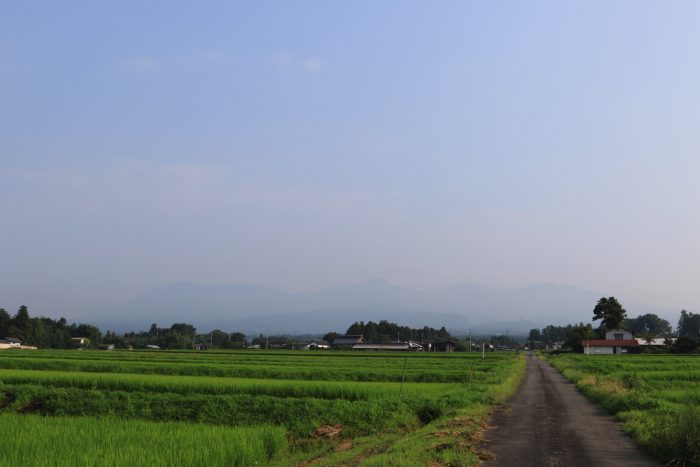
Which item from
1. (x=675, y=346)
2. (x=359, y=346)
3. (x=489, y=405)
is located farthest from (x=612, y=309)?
(x=489, y=405)

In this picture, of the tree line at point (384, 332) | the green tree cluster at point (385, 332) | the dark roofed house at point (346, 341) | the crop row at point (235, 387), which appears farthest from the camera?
the green tree cluster at point (385, 332)

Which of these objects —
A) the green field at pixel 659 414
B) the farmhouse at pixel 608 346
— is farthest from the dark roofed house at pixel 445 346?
the green field at pixel 659 414

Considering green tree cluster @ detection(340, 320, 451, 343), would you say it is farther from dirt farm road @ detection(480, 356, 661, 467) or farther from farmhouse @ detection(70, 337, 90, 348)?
dirt farm road @ detection(480, 356, 661, 467)

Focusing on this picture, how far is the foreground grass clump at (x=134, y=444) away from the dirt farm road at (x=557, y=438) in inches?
189

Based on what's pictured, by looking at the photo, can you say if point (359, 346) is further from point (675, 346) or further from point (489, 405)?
point (489, 405)

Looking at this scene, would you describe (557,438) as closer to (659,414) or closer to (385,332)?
(659,414)

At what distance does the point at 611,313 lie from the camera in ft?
367

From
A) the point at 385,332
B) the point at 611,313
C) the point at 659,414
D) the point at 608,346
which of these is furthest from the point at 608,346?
the point at 385,332

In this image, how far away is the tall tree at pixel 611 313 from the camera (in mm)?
111438

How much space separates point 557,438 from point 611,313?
108105mm

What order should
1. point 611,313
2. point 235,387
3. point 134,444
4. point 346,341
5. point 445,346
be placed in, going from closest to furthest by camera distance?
point 134,444 < point 235,387 < point 611,313 < point 445,346 < point 346,341

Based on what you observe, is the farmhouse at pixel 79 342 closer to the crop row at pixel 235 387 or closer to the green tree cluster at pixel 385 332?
the green tree cluster at pixel 385 332

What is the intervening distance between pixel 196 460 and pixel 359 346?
11497cm

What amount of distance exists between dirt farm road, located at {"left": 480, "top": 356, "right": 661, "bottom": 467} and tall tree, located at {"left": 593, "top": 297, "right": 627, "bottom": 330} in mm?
98934
